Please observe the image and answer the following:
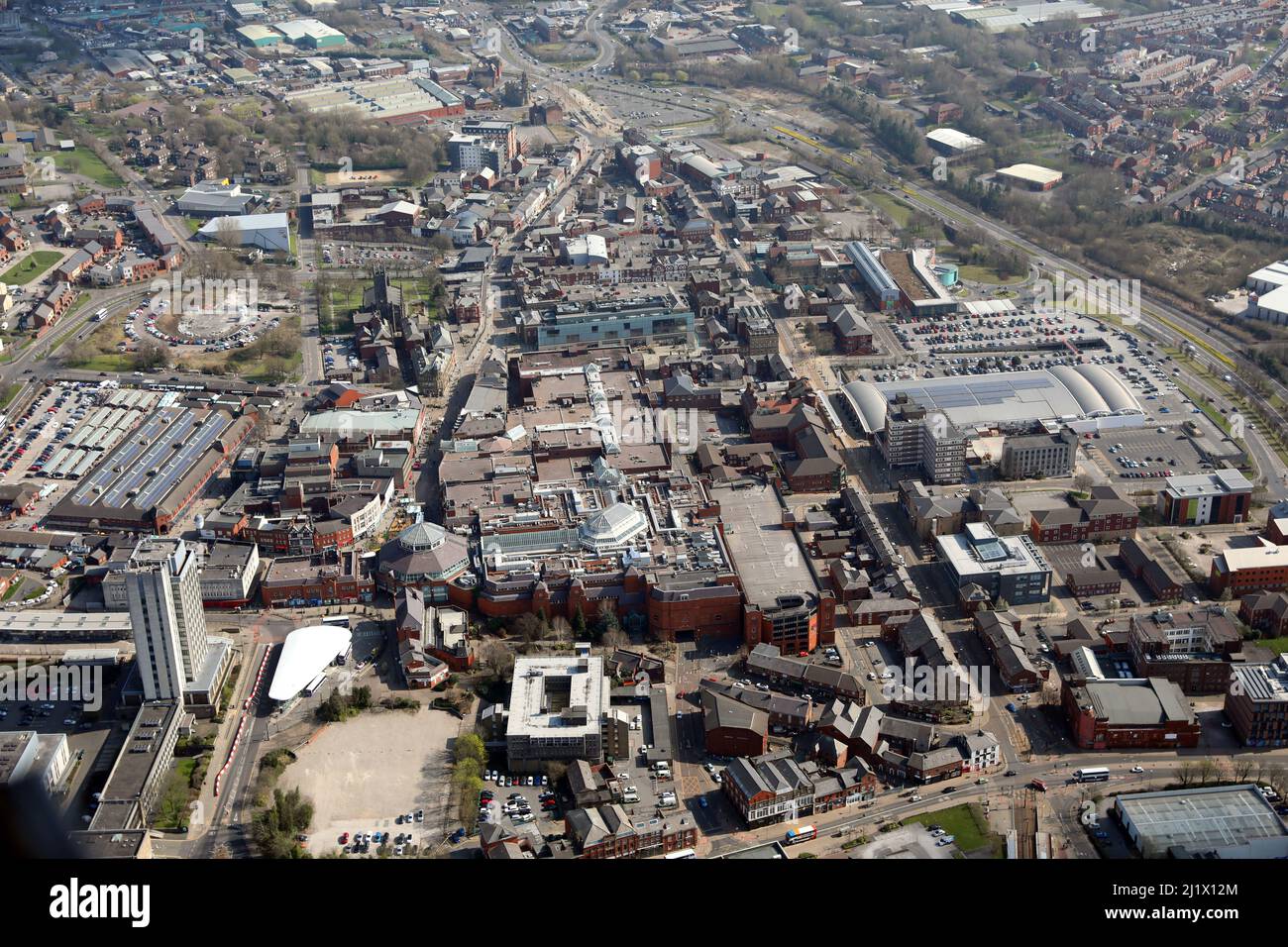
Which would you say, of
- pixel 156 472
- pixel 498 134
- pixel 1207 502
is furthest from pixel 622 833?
pixel 498 134

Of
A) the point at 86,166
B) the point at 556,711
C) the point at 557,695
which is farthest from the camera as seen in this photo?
the point at 86,166

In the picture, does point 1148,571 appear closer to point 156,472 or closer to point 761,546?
point 761,546

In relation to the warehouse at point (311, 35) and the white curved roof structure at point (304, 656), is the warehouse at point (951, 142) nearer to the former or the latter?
the warehouse at point (311, 35)

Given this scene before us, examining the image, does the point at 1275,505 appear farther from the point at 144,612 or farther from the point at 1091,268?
the point at 144,612

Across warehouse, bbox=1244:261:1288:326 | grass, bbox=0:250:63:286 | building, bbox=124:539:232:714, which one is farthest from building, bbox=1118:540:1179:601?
grass, bbox=0:250:63:286

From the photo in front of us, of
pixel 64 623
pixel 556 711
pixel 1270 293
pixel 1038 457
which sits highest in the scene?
pixel 1270 293

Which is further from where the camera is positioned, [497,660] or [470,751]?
[497,660]
